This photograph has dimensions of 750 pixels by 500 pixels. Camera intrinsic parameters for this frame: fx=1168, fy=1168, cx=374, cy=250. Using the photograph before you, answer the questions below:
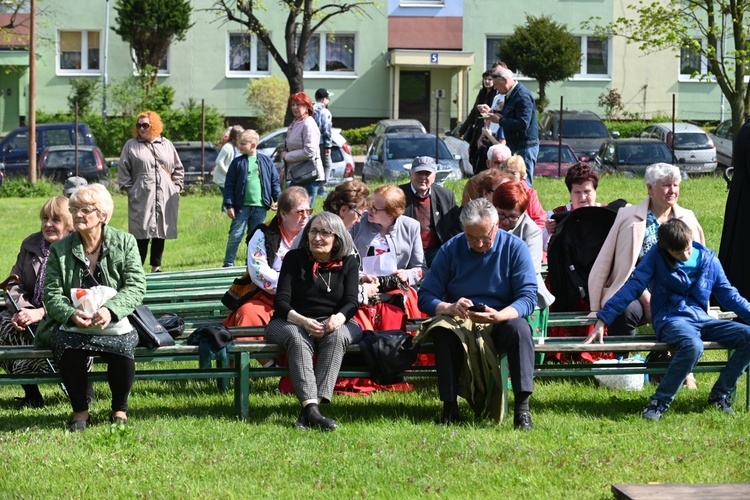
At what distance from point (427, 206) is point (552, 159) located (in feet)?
55.0

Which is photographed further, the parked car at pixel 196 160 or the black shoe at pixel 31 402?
the parked car at pixel 196 160

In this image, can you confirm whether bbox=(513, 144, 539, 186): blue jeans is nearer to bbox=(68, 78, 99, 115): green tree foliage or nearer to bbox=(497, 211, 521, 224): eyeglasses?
bbox=(497, 211, 521, 224): eyeglasses

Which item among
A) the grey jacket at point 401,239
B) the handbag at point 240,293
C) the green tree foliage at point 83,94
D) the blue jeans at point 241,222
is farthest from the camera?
the green tree foliage at point 83,94

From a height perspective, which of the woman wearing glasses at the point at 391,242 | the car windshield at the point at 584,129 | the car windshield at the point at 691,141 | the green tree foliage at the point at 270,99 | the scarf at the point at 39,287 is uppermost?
the green tree foliage at the point at 270,99

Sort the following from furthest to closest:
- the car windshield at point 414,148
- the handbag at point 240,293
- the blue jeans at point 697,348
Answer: the car windshield at point 414,148, the handbag at point 240,293, the blue jeans at point 697,348

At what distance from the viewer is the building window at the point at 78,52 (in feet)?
133

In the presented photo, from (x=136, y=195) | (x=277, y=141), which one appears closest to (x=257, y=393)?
(x=136, y=195)

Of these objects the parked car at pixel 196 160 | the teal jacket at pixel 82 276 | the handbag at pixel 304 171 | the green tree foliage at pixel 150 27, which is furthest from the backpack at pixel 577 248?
the green tree foliage at pixel 150 27

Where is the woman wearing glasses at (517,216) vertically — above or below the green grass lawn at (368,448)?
above

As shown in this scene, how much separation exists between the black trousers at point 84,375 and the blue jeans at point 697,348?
3191 millimetres

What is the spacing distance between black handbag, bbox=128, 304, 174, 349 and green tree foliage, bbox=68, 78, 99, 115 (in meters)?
32.0

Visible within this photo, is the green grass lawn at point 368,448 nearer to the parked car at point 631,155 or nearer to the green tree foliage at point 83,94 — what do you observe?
the parked car at point 631,155

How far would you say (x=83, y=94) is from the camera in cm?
3850

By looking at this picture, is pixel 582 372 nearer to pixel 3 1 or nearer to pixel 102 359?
pixel 102 359
